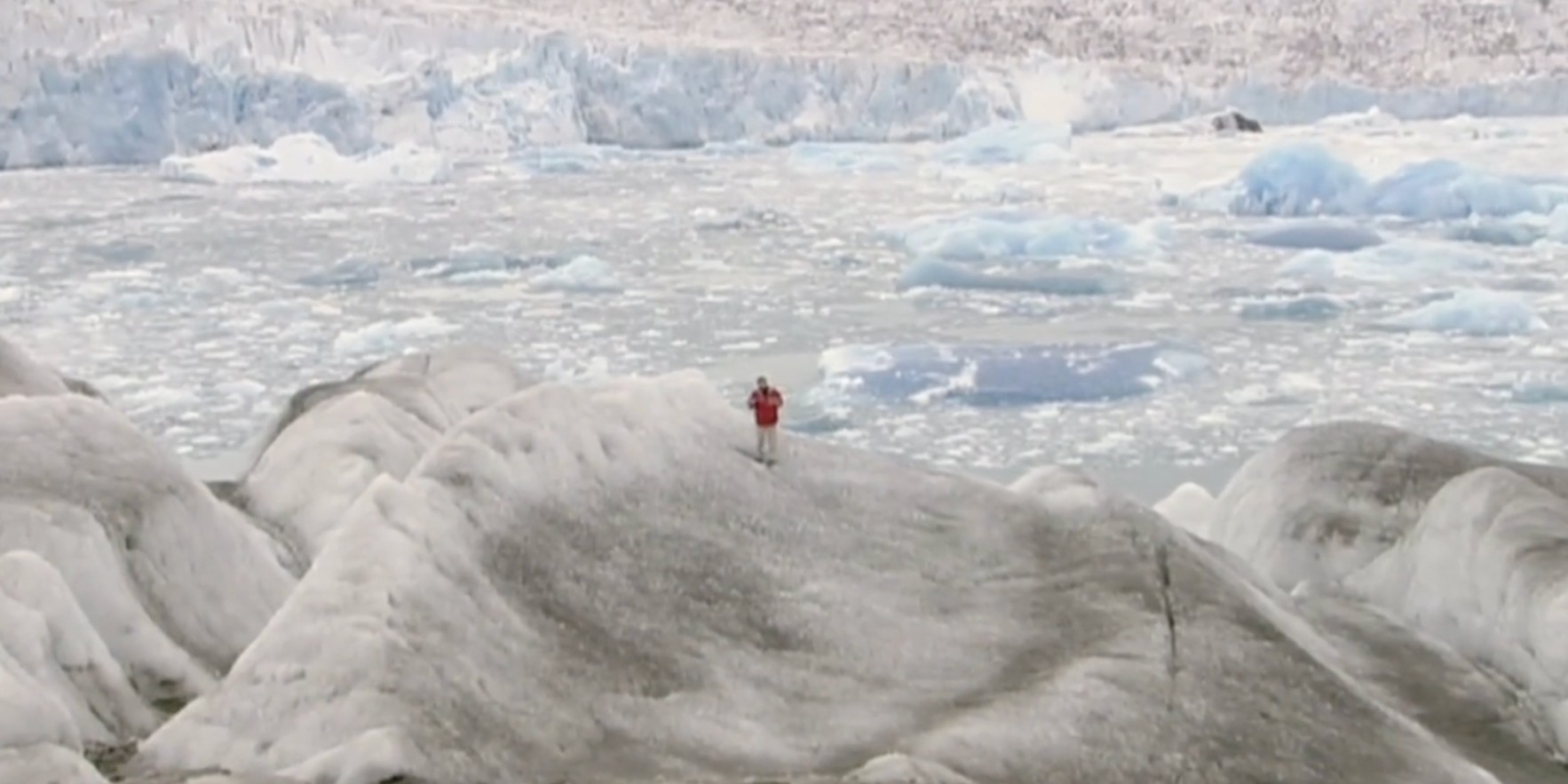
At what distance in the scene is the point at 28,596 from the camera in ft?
17.1

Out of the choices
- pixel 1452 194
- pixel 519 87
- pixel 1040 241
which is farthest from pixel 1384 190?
pixel 519 87

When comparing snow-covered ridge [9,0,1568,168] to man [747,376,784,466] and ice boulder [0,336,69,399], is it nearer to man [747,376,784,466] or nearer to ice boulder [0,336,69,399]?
ice boulder [0,336,69,399]

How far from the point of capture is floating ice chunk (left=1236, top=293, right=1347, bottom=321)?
54.1ft

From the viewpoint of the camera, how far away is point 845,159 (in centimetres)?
2898

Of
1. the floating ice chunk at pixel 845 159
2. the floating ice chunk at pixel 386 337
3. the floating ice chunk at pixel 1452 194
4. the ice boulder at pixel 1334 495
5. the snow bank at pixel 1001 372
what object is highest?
the ice boulder at pixel 1334 495

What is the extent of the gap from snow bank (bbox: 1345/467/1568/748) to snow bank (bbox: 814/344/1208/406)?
21.3 ft

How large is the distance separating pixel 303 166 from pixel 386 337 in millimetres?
12367

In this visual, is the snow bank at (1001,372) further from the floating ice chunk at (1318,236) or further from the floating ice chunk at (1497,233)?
the floating ice chunk at (1497,233)

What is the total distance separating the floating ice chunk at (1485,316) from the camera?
50.0 ft

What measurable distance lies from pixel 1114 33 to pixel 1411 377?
25187mm

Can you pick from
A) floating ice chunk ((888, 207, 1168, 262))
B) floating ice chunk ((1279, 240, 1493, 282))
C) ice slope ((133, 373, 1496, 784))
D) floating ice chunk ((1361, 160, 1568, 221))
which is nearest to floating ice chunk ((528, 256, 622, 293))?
floating ice chunk ((888, 207, 1168, 262))

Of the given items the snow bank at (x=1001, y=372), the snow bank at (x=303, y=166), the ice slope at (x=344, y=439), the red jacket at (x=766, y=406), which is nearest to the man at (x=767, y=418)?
the red jacket at (x=766, y=406)

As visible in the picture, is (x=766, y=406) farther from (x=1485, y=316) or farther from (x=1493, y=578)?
(x=1485, y=316)

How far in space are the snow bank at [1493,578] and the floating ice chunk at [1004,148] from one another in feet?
72.0
